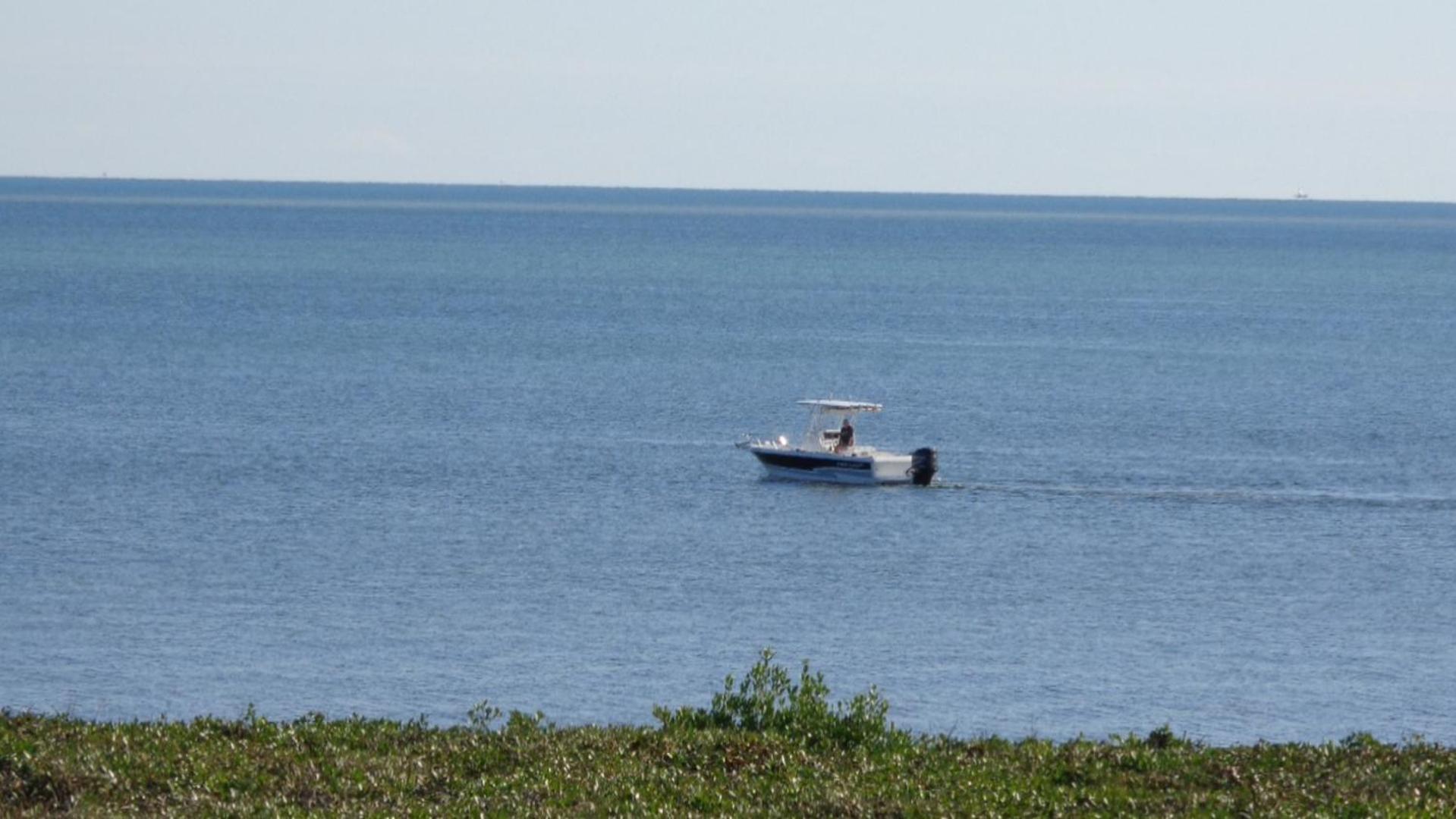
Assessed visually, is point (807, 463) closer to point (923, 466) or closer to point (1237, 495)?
point (923, 466)

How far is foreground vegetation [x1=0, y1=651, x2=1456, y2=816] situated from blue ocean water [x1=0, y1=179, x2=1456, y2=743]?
14.7 meters

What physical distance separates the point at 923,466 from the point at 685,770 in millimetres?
50773

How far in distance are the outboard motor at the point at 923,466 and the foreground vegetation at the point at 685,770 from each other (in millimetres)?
47207

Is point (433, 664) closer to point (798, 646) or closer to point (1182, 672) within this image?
point (798, 646)

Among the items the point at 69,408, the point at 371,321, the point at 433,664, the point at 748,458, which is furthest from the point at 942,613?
the point at 371,321

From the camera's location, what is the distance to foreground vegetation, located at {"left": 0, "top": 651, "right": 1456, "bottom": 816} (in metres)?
18.3

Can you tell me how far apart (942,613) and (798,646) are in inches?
209

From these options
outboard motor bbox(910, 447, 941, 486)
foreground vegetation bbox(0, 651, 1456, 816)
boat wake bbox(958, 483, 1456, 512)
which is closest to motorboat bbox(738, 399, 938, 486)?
outboard motor bbox(910, 447, 941, 486)

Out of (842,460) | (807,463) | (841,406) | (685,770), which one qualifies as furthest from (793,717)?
(841,406)

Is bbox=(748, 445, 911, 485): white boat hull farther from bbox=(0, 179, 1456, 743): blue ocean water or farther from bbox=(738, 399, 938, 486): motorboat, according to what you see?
bbox=(0, 179, 1456, 743): blue ocean water

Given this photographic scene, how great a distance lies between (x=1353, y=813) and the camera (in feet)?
60.0

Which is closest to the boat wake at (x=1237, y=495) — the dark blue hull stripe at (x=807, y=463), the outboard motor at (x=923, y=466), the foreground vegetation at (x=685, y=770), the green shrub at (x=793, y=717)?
the outboard motor at (x=923, y=466)

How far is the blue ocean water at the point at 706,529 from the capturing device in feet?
134

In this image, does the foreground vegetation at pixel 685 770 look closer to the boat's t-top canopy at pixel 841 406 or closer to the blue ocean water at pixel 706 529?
the blue ocean water at pixel 706 529
